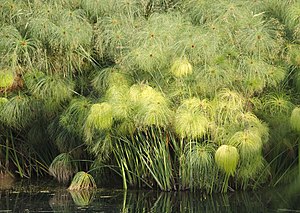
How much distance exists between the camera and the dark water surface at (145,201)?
34.5 ft

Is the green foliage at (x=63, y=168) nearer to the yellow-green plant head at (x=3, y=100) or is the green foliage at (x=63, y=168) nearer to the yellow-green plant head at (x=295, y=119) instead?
the yellow-green plant head at (x=3, y=100)

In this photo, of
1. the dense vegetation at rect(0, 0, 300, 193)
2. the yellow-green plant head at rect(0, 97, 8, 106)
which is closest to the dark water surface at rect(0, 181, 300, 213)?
the dense vegetation at rect(0, 0, 300, 193)

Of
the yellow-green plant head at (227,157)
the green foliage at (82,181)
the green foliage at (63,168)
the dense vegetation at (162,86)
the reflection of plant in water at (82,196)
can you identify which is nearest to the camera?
the yellow-green plant head at (227,157)

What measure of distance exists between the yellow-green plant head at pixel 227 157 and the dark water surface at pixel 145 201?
1.87ft

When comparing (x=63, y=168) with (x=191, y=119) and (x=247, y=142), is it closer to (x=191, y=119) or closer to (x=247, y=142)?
(x=191, y=119)

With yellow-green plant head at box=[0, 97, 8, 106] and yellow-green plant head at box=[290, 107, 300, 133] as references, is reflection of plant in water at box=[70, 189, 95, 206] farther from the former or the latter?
yellow-green plant head at box=[290, 107, 300, 133]

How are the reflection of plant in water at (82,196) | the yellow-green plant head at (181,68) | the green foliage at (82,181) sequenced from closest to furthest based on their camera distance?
the yellow-green plant head at (181,68) < the reflection of plant in water at (82,196) < the green foliage at (82,181)

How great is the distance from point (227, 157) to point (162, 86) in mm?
1611

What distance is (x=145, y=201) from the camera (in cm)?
1122

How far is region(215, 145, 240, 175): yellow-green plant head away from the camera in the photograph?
10.5 meters

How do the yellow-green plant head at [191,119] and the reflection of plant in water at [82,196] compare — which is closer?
the yellow-green plant head at [191,119]

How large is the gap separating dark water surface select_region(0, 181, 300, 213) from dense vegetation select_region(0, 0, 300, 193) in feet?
0.79

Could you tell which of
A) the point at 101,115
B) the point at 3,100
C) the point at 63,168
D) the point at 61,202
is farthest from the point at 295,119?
the point at 3,100

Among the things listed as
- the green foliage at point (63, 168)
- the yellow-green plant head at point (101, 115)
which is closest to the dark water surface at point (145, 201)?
the green foliage at point (63, 168)
